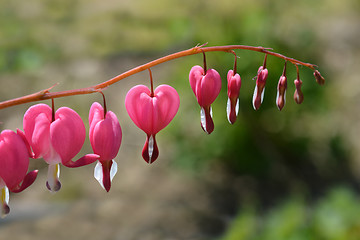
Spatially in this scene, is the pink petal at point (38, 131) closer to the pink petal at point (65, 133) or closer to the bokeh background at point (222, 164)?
the pink petal at point (65, 133)

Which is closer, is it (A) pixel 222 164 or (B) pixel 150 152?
(B) pixel 150 152

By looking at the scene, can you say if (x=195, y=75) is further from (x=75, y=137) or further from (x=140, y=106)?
(x=75, y=137)

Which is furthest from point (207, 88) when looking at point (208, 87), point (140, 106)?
point (140, 106)

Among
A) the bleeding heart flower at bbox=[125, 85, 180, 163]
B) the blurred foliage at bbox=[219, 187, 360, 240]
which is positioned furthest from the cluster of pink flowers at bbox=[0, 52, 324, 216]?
the blurred foliage at bbox=[219, 187, 360, 240]

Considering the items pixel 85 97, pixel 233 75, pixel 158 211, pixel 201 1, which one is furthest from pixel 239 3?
pixel 233 75

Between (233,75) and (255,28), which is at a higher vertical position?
(233,75)

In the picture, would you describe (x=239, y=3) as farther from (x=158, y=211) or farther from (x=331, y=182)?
(x=158, y=211)

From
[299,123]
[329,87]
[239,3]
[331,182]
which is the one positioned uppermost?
[239,3]

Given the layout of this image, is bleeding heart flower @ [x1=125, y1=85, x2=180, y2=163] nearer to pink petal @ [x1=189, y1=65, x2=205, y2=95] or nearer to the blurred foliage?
pink petal @ [x1=189, y1=65, x2=205, y2=95]
